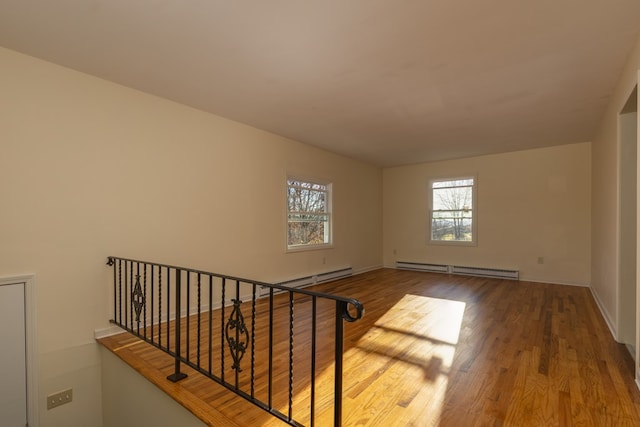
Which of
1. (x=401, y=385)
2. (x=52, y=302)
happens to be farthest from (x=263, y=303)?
(x=401, y=385)

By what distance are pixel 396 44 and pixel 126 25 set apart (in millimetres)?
1892

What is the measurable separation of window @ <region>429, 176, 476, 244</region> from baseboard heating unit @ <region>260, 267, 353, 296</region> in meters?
2.18

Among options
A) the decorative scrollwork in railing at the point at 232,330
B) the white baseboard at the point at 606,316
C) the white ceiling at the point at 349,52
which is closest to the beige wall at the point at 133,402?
the decorative scrollwork in railing at the point at 232,330

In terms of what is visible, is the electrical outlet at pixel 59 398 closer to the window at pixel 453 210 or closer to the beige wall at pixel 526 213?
the beige wall at pixel 526 213

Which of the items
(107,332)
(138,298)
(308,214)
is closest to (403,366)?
(138,298)

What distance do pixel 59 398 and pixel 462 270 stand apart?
21.0 ft

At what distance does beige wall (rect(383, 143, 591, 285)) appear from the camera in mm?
5402

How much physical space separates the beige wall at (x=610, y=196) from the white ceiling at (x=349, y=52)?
0.55 ft

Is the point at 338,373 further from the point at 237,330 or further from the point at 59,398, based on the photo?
the point at 59,398

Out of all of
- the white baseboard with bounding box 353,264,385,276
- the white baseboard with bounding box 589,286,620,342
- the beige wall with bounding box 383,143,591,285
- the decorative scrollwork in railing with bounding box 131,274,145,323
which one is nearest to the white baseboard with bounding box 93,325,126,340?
the decorative scrollwork in railing with bounding box 131,274,145,323

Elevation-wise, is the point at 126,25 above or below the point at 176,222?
above

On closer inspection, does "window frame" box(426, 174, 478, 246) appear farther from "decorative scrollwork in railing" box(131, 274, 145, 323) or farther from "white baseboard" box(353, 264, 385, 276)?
"decorative scrollwork in railing" box(131, 274, 145, 323)

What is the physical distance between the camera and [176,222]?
11.5 feet

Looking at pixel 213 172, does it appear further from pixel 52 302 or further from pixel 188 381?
pixel 188 381
